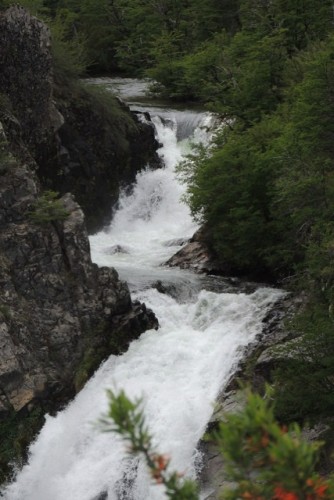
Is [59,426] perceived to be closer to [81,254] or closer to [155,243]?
[81,254]

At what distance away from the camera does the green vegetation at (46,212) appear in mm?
16328

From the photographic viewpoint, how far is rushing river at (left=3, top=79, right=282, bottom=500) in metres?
13.2

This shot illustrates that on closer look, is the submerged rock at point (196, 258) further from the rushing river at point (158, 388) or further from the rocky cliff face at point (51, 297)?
the rocky cliff face at point (51, 297)

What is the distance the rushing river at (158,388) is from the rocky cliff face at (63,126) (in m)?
5.22

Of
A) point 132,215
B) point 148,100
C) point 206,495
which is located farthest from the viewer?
point 148,100

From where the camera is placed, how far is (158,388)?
14.9 metres

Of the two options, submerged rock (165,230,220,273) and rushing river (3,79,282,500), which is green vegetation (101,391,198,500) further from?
submerged rock (165,230,220,273)

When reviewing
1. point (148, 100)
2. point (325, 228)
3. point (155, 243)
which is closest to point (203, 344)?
point (325, 228)

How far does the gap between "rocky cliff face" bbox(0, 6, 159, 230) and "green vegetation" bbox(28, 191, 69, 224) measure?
567 cm

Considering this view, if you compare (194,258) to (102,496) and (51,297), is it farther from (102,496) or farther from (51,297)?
(102,496)

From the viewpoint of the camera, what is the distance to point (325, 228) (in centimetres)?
1510

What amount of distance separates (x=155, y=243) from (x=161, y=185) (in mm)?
4277

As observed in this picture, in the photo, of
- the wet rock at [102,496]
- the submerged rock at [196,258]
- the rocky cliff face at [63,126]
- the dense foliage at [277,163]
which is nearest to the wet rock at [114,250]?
the submerged rock at [196,258]

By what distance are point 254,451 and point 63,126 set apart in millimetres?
24259
